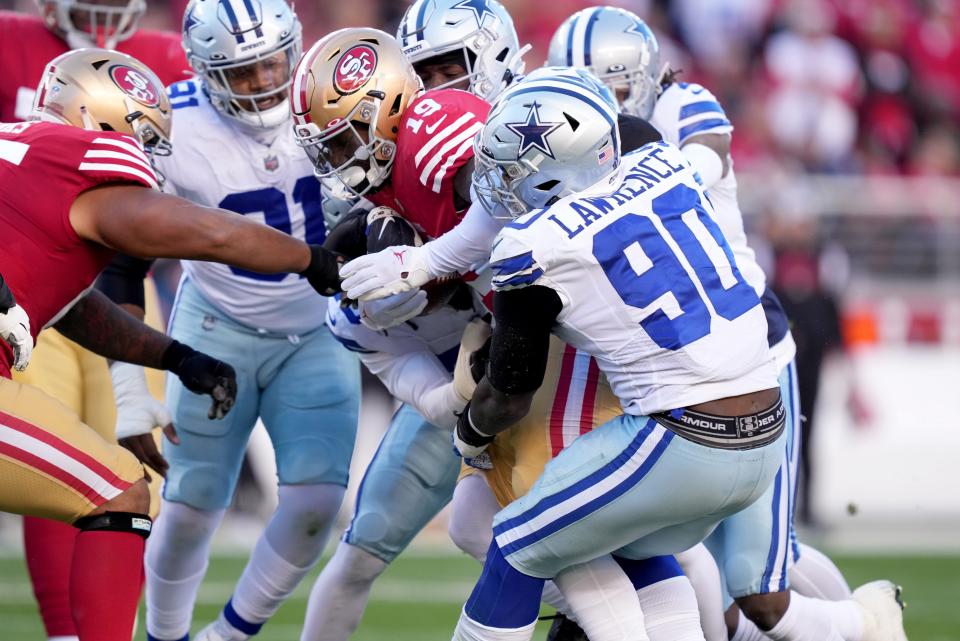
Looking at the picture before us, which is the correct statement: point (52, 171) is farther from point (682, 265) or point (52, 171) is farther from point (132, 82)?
point (682, 265)

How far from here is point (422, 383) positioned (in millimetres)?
4191

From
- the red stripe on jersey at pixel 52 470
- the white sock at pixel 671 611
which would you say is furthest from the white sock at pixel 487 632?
the red stripe on jersey at pixel 52 470

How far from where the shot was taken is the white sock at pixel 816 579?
4719 millimetres

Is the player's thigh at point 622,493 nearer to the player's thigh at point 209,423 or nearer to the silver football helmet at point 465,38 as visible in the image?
the silver football helmet at point 465,38

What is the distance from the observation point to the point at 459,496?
4.21m

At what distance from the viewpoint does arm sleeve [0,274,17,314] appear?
346 cm

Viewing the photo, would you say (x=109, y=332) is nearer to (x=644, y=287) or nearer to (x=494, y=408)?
(x=494, y=408)

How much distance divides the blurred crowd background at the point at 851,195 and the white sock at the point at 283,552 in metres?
4.63

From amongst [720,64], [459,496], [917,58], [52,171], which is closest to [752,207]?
[720,64]

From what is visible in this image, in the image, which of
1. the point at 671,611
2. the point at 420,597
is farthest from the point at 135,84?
the point at 420,597

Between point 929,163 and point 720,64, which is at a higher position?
point 720,64

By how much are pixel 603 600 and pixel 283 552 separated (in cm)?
138

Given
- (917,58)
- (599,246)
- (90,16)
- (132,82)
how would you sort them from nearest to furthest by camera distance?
(599,246) < (132,82) < (90,16) < (917,58)

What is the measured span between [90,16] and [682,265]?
106 inches
